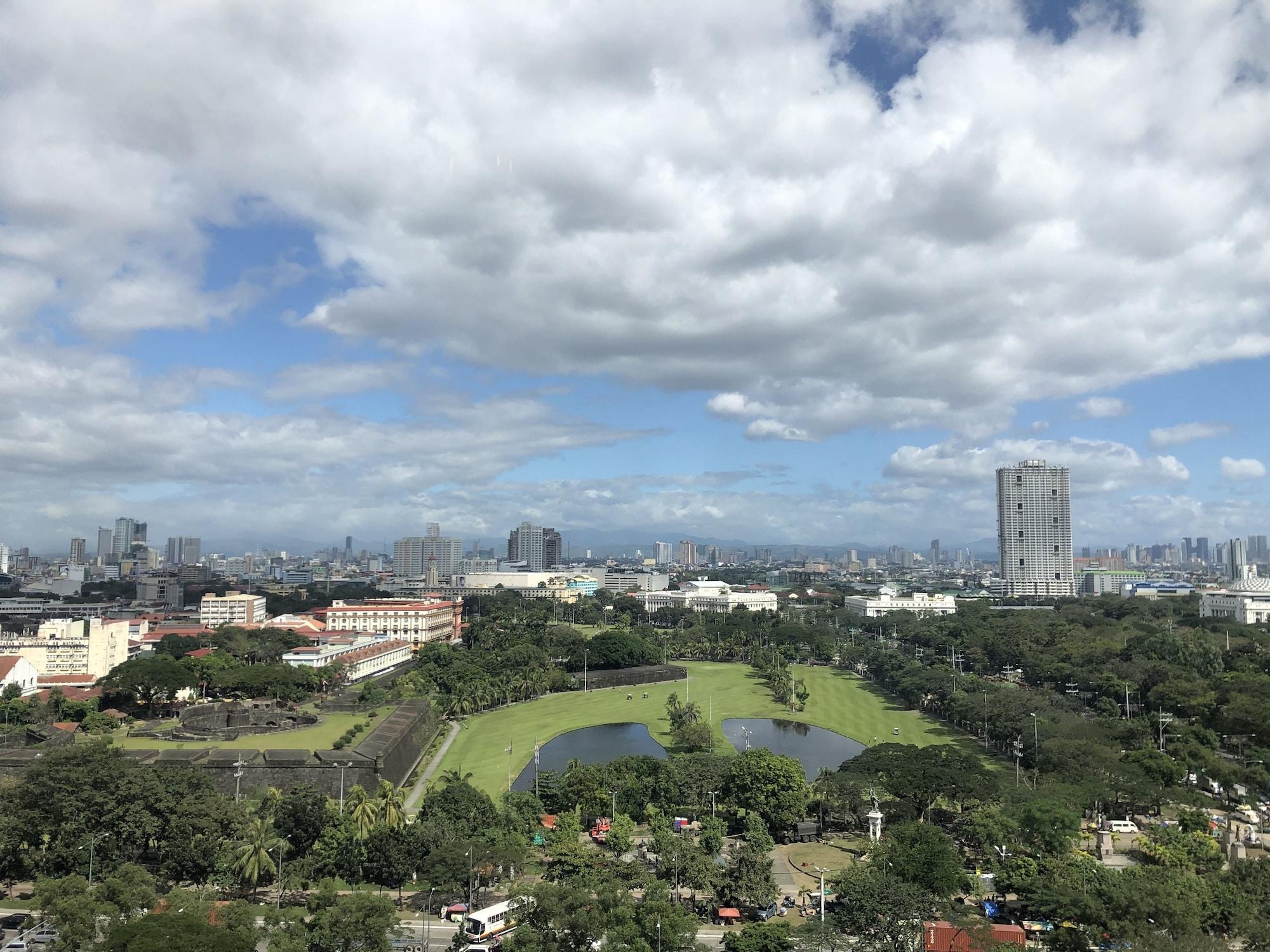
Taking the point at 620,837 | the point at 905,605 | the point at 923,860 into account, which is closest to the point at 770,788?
the point at 620,837

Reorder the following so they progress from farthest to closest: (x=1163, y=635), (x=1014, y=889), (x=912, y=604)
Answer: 1. (x=912, y=604)
2. (x=1163, y=635)
3. (x=1014, y=889)

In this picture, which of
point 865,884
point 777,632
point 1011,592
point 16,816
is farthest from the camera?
point 1011,592

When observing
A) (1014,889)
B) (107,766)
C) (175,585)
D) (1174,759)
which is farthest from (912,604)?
(175,585)

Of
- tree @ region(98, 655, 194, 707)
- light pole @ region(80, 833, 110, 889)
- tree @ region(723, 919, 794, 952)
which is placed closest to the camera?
tree @ region(723, 919, 794, 952)

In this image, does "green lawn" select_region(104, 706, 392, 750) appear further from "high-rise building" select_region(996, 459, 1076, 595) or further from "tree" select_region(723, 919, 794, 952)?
"high-rise building" select_region(996, 459, 1076, 595)

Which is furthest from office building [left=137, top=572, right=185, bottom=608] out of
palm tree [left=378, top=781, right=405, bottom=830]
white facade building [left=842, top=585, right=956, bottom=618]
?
palm tree [left=378, top=781, right=405, bottom=830]

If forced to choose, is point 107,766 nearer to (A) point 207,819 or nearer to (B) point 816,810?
(A) point 207,819

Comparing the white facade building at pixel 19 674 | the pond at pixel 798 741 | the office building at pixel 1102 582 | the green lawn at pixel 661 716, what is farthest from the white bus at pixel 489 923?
the office building at pixel 1102 582
